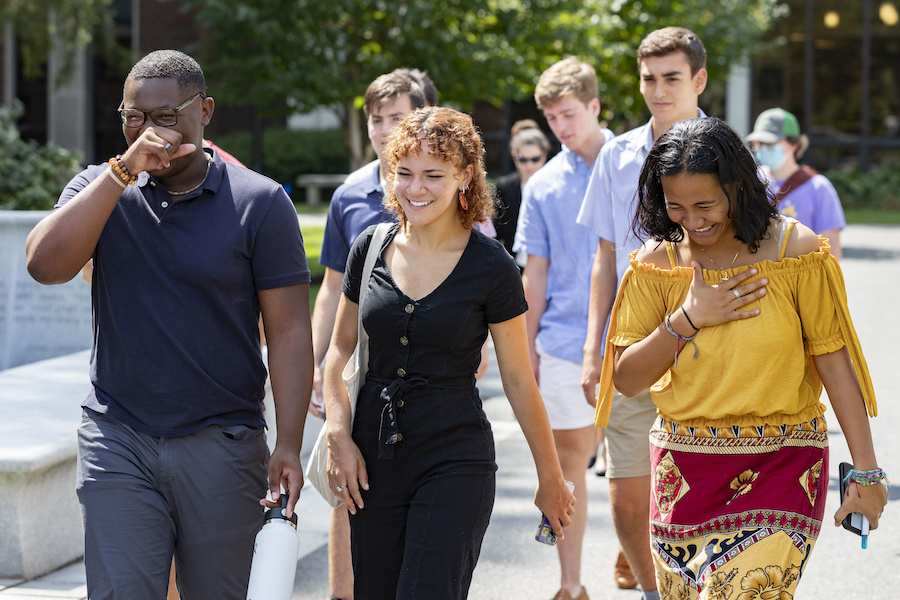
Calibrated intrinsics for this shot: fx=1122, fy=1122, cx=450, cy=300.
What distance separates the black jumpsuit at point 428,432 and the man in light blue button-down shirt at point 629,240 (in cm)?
110

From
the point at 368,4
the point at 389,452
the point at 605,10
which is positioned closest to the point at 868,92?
the point at 605,10

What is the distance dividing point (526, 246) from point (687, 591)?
2.26 m

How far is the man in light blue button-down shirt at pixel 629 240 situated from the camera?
14.3ft

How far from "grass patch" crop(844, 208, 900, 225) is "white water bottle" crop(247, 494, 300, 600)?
2468 cm

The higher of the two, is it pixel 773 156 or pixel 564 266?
pixel 773 156

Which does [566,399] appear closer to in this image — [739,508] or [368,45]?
[739,508]

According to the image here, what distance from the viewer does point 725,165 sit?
10.1 ft

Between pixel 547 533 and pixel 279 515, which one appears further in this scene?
pixel 547 533

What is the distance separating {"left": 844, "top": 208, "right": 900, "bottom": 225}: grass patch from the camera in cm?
2589

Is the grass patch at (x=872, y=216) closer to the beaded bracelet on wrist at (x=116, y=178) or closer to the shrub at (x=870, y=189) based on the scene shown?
the shrub at (x=870, y=189)

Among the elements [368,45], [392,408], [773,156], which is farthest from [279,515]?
[368,45]

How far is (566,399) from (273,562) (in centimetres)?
223

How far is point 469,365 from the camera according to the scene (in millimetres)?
3355

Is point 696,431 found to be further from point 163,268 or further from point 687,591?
point 163,268
